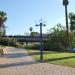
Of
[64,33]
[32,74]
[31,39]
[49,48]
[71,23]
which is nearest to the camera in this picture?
[32,74]

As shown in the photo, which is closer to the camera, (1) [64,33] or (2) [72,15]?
(1) [64,33]

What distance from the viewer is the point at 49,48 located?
5616 cm

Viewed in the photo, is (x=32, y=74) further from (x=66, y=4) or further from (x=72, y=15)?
(x=72, y=15)

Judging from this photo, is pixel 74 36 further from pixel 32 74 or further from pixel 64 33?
pixel 32 74

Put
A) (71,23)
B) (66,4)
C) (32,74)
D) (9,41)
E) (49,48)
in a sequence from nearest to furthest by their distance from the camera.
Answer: (32,74) → (49,48) → (66,4) → (9,41) → (71,23)

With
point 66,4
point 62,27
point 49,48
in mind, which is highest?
point 66,4

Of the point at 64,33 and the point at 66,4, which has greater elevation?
the point at 66,4

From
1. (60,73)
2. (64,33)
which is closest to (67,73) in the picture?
(60,73)

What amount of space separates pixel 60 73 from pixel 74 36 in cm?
4344

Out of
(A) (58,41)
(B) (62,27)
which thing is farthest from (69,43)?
(B) (62,27)

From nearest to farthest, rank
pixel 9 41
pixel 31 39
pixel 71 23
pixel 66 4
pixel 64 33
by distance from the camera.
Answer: pixel 64 33, pixel 66 4, pixel 9 41, pixel 71 23, pixel 31 39

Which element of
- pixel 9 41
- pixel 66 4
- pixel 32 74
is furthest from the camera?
pixel 9 41

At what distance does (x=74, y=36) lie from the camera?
61.2 m

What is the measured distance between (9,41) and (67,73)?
50.9 meters
